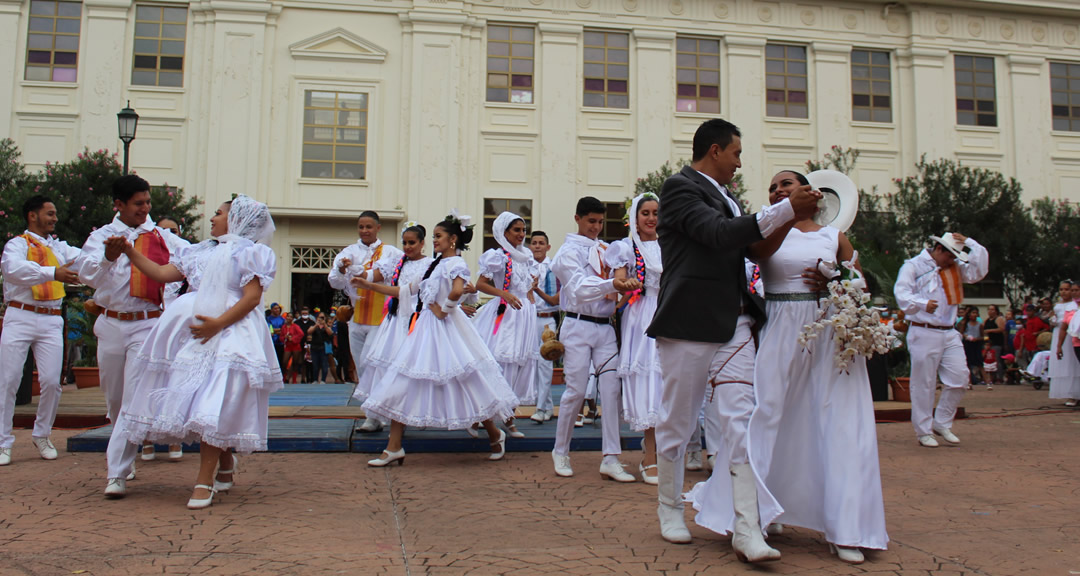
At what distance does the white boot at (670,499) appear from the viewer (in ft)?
13.3

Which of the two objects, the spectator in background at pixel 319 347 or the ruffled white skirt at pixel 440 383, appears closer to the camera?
the ruffled white skirt at pixel 440 383

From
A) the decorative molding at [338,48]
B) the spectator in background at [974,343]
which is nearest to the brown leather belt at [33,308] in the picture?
the spectator in background at [974,343]

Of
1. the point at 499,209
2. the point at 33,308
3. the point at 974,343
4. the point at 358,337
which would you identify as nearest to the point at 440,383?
the point at 358,337

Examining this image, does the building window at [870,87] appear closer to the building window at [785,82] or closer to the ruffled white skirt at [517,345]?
the building window at [785,82]

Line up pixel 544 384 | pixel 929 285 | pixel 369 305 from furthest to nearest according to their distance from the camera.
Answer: pixel 544 384 < pixel 369 305 < pixel 929 285

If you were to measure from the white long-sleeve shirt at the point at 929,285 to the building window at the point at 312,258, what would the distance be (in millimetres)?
18105

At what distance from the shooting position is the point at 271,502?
16.8ft

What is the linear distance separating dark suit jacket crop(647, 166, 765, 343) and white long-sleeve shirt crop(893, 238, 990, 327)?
4751 millimetres

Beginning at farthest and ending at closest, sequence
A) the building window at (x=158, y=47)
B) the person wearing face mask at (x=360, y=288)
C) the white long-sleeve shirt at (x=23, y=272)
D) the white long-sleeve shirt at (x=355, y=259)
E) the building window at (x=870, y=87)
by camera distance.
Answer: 1. the building window at (x=870, y=87)
2. the building window at (x=158, y=47)
3. the person wearing face mask at (x=360, y=288)
4. the white long-sleeve shirt at (x=355, y=259)
5. the white long-sleeve shirt at (x=23, y=272)

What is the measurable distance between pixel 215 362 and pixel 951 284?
22.2 feet

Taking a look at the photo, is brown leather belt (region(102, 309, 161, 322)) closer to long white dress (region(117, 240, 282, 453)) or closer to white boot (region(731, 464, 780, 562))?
long white dress (region(117, 240, 282, 453))

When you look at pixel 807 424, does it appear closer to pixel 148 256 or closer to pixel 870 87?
pixel 148 256

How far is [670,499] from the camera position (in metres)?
4.10

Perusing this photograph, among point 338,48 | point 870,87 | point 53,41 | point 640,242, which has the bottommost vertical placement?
point 640,242
